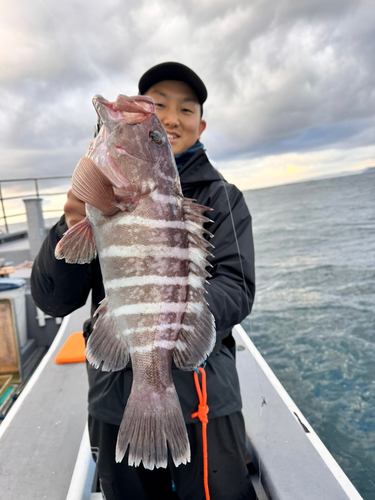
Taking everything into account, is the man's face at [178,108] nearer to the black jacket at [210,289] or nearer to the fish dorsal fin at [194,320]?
the black jacket at [210,289]

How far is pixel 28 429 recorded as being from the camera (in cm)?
260

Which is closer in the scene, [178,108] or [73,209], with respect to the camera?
[73,209]

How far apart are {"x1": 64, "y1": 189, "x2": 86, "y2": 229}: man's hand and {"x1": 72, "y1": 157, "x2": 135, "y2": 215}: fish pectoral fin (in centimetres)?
27

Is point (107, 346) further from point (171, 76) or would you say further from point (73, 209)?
point (171, 76)

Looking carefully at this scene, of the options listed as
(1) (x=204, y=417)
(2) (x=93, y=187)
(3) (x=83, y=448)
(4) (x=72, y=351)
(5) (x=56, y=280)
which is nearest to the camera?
(2) (x=93, y=187)

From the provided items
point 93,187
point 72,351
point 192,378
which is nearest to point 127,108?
point 93,187

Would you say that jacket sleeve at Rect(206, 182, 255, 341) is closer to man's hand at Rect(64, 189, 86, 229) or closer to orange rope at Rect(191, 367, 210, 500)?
orange rope at Rect(191, 367, 210, 500)

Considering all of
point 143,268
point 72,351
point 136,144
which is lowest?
point 72,351

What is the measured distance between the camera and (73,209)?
1396mm

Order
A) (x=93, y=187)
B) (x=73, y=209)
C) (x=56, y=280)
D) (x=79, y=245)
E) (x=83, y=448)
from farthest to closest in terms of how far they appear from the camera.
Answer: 1. (x=83, y=448)
2. (x=56, y=280)
3. (x=73, y=209)
4. (x=79, y=245)
5. (x=93, y=187)

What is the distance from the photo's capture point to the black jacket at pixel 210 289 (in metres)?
1.57

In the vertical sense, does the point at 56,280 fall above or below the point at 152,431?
above

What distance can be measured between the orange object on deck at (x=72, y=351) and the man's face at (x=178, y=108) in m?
2.63

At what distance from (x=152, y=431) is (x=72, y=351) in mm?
2836
